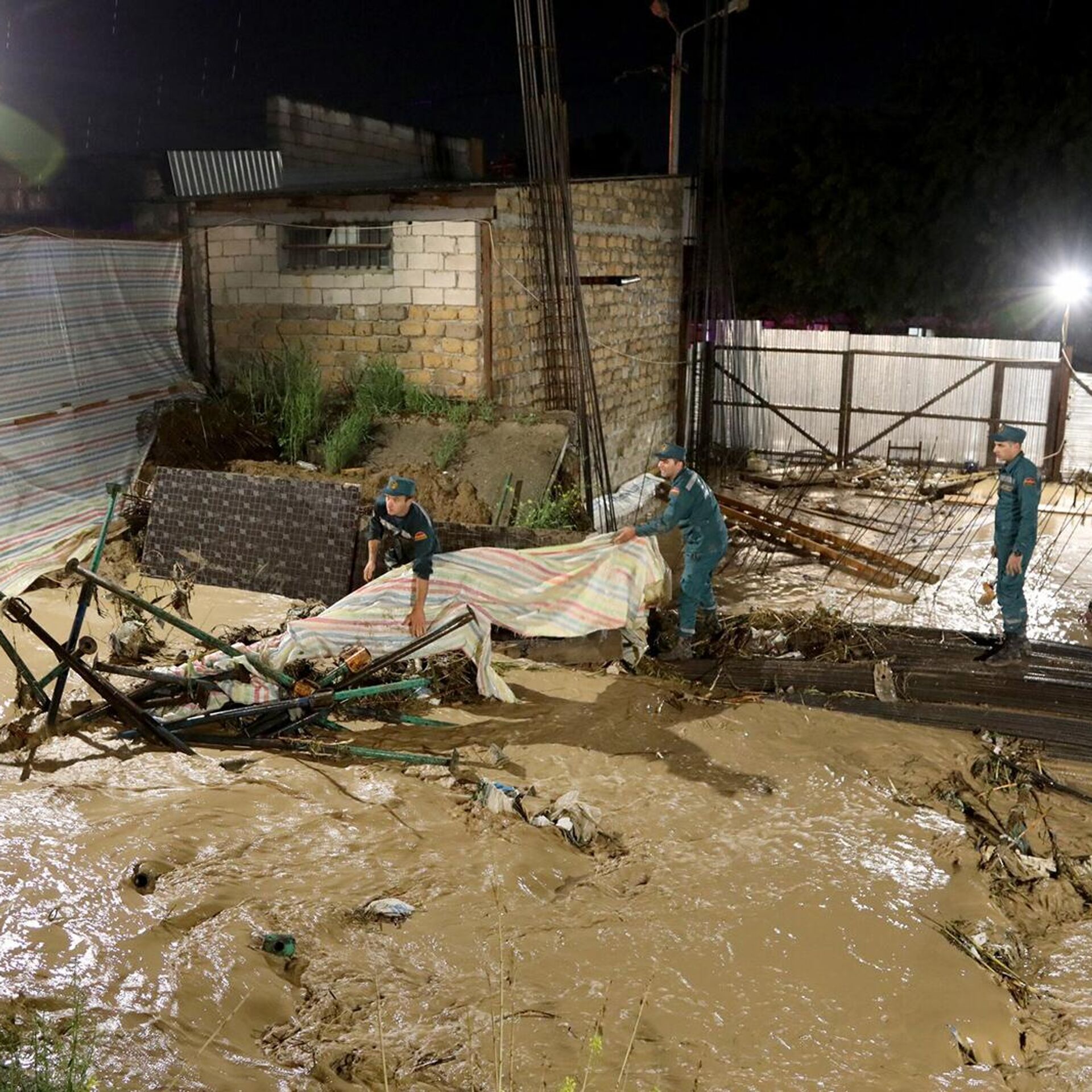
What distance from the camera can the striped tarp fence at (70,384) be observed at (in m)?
8.57

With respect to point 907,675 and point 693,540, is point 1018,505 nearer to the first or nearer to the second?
point 907,675

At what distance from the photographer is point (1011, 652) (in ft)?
23.4

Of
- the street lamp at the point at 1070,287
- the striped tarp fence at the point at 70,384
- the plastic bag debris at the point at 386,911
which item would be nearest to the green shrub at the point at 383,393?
the striped tarp fence at the point at 70,384

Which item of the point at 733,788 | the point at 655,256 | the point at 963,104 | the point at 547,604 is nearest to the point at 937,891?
the point at 733,788

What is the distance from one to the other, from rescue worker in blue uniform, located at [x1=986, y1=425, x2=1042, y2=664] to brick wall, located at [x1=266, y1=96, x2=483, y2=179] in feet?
39.1

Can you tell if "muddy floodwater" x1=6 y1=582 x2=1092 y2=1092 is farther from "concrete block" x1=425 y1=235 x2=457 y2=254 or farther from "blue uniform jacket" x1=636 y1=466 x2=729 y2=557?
"concrete block" x1=425 y1=235 x2=457 y2=254

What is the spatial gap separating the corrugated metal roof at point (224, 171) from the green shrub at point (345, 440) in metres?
4.48

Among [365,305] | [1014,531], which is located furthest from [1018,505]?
[365,305]

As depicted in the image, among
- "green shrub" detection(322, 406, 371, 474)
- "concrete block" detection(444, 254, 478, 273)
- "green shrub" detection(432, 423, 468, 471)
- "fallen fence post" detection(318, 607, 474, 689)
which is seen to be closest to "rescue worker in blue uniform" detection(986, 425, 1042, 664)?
"fallen fence post" detection(318, 607, 474, 689)

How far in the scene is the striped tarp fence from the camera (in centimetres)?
857

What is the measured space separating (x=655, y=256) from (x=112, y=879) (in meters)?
12.1

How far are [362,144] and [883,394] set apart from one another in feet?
30.6

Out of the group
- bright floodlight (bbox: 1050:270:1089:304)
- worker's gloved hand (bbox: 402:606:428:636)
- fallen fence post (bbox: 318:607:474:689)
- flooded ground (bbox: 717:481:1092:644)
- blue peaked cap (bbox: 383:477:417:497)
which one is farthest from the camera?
bright floodlight (bbox: 1050:270:1089:304)

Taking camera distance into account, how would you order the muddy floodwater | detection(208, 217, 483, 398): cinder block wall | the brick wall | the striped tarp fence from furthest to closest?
1. the brick wall
2. detection(208, 217, 483, 398): cinder block wall
3. the striped tarp fence
4. the muddy floodwater
